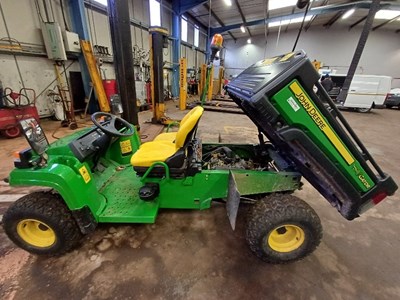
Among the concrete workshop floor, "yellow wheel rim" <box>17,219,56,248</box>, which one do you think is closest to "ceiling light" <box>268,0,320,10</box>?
the concrete workshop floor

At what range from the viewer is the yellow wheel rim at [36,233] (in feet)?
5.18

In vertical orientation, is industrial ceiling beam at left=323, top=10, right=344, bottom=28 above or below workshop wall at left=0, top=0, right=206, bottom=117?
above

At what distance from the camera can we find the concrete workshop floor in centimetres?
→ 140

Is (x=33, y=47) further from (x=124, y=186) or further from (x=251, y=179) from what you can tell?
(x=251, y=179)

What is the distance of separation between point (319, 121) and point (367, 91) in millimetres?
11297

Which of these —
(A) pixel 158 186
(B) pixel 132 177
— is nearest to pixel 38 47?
(B) pixel 132 177

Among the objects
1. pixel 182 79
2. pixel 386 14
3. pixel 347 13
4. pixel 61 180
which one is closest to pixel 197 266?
pixel 61 180

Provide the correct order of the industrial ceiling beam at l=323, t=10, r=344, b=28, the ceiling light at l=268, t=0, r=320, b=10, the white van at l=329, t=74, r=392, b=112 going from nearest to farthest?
the white van at l=329, t=74, r=392, b=112
the ceiling light at l=268, t=0, r=320, b=10
the industrial ceiling beam at l=323, t=10, r=344, b=28

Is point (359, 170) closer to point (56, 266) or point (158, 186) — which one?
Answer: point (158, 186)

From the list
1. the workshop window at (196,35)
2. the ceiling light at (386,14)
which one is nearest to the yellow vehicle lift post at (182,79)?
the workshop window at (196,35)

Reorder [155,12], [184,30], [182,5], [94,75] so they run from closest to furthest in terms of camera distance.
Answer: [94,75] < [155,12] < [182,5] < [184,30]

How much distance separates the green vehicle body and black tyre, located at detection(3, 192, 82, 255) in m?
0.15

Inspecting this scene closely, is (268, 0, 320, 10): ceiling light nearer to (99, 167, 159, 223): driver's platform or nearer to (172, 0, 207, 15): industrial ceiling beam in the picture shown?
(172, 0, 207, 15): industrial ceiling beam

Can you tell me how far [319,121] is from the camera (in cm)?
129
